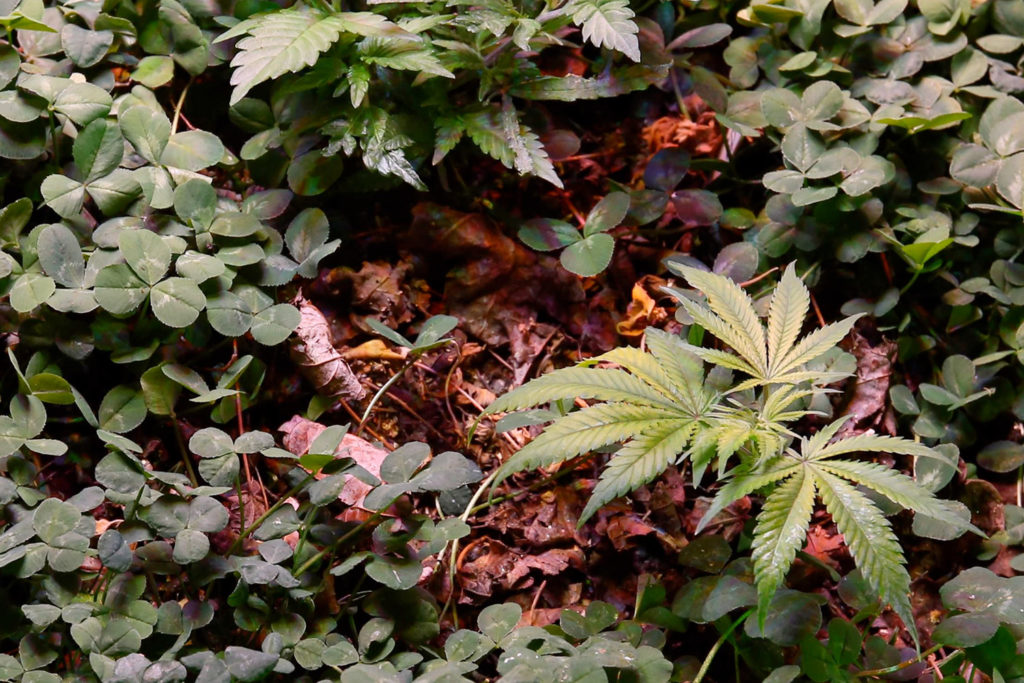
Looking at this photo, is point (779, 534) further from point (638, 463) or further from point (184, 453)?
point (184, 453)

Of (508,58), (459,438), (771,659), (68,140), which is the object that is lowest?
Answer: (771,659)

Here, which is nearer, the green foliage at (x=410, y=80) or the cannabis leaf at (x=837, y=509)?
the cannabis leaf at (x=837, y=509)

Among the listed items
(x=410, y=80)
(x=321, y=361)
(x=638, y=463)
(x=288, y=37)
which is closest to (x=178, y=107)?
(x=288, y=37)

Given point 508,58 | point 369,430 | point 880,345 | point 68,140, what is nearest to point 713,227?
point 880,345

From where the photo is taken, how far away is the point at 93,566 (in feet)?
6.47

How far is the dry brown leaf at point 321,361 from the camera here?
2.20 metres

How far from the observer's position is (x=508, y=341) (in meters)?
2.38

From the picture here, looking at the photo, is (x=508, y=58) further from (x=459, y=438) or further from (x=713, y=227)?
(x=459, y=438)

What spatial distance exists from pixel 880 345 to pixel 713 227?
1.88ft

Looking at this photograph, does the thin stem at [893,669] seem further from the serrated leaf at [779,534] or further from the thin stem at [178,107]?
the thin stem at [178,107]

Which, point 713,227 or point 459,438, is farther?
point 713,227

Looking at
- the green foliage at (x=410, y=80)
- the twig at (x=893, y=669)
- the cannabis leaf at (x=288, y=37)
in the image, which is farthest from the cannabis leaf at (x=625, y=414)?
the cannabis leaf at (x=288, y=37)

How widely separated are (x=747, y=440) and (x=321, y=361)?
107cm

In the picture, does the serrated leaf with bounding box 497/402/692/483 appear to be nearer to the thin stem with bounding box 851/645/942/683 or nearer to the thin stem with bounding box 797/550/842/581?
the thin stem with bounding box 797/550/842/581
